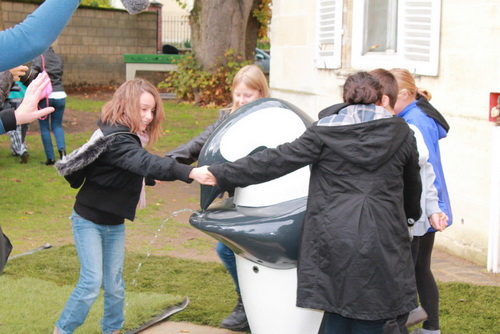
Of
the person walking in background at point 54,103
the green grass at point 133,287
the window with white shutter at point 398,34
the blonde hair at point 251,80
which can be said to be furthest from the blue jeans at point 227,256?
the person walking in background at point 54,103

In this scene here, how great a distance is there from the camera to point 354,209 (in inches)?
125

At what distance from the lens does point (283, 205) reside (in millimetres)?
3572

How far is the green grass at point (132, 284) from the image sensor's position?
477cm

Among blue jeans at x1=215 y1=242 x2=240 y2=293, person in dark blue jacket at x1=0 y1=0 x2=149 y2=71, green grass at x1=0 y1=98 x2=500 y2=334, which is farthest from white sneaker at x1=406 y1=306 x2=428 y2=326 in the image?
person in dark blue jacket at x1=0 y1=0 x2=149 y2=71

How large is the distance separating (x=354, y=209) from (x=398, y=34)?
13.6 ft

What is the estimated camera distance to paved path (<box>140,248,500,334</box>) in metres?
4.66

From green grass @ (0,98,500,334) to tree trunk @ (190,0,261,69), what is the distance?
939 cm

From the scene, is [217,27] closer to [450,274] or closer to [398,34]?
[398,34]

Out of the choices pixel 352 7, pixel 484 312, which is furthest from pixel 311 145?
pixel 352 7

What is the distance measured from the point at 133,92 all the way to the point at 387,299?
1.78m

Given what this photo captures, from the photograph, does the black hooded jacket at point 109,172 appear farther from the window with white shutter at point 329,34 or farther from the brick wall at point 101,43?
the brick wall at point 101,43

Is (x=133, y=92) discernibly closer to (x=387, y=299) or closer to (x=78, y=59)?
(x=387, y=299)

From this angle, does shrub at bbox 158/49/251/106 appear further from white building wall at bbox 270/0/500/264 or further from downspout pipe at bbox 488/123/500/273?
downspout pipe at bbox 488/123/500/273

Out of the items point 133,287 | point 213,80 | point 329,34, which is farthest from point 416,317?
point 213,80
